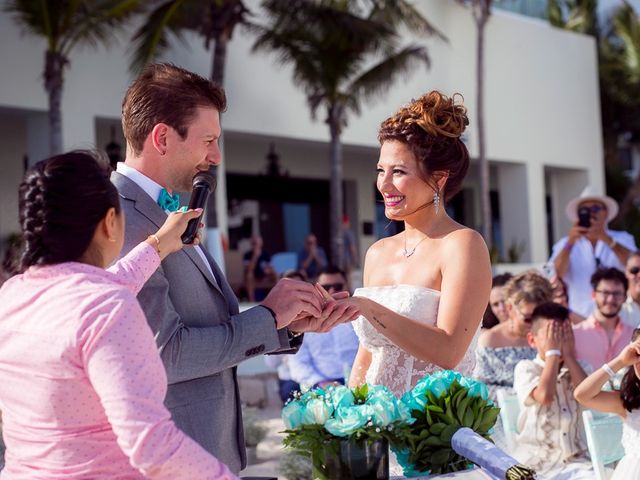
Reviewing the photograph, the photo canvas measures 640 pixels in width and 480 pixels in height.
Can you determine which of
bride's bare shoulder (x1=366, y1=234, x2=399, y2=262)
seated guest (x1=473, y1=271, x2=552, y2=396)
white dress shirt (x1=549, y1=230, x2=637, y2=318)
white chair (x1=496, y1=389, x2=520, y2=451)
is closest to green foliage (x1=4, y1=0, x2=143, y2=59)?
white dress shirt (x1=549, y1=230, x2=637, y2=318)

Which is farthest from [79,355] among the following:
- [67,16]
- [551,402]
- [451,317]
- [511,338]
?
[67,16]

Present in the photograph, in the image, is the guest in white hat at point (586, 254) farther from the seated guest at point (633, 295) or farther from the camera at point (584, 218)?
the seated guest at point (633, 295)

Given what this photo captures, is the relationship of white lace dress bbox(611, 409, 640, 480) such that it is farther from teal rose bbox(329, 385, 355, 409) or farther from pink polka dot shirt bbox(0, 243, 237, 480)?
pink polka dot shirt bbox(0, 243, 237, 480)

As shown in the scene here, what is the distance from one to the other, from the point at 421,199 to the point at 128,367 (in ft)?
5.57

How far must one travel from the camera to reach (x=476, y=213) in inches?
1019

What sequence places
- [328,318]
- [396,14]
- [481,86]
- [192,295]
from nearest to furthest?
[192,295]
[328,318]
[396,14]
[481,86]

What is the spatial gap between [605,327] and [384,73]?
34.5ft

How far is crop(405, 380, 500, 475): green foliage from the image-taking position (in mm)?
2496

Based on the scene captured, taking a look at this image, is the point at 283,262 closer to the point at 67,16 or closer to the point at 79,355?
the point at 67,16

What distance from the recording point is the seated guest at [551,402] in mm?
5508

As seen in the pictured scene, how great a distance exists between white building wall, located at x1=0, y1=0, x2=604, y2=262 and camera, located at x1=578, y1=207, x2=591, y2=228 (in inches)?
278

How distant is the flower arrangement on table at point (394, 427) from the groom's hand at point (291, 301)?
22 centimetres

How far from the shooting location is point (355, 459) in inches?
93.6

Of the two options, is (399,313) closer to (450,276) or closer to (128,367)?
(450,276)
